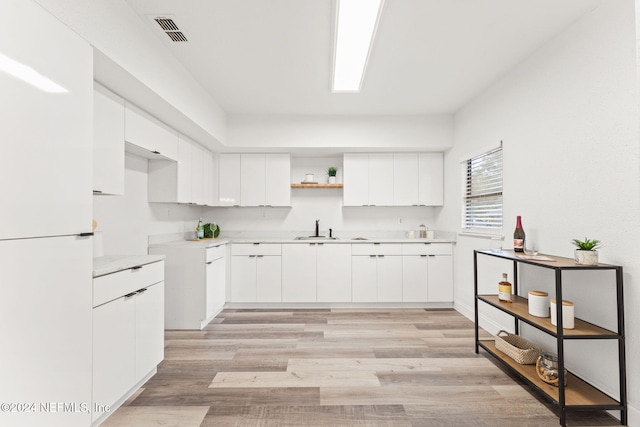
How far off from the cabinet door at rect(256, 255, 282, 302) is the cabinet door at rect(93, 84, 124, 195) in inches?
91.7

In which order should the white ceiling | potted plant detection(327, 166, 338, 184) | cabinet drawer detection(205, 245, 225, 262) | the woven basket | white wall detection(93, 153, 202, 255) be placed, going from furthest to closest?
potted plant detection(327, 166, 338, 184) < cabinet drawer detection(205, 245, 225, 262) < white wall detection(93, 153, 202, 255) < the woven basket < the white ceiling

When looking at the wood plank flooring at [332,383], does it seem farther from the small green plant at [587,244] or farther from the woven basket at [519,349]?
the small green plant at [587,244]

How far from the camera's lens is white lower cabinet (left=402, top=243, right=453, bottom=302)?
178 inches

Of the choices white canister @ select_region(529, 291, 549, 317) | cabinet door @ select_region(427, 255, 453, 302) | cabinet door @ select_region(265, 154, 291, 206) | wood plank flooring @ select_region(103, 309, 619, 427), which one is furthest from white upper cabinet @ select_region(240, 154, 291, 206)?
white canister @ select_region(529, 291, 549, 317)

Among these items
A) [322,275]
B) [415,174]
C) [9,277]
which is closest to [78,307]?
[9,277]

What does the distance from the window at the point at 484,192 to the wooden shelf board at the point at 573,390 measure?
4.82 feet

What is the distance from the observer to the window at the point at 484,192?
346 cm

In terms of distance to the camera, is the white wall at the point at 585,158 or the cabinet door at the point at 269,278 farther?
the cabinet door at the point at 269,278

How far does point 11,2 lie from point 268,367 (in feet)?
9.07

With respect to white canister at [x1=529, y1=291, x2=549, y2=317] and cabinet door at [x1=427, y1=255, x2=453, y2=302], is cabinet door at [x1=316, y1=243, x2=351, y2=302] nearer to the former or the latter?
cabinet door at [x1=427, y1=255, x2=453, y2=302]

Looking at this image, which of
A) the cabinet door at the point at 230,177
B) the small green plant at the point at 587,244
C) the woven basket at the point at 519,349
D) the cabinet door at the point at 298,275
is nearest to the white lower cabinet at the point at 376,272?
the cabinet door at the point at 298,275

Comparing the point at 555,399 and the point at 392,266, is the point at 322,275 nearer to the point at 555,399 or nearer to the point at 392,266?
the point at 392,266

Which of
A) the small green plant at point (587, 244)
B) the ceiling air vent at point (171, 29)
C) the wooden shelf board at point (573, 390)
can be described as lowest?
the wooden shelf board at point (573, 390)

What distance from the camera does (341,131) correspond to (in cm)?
450
